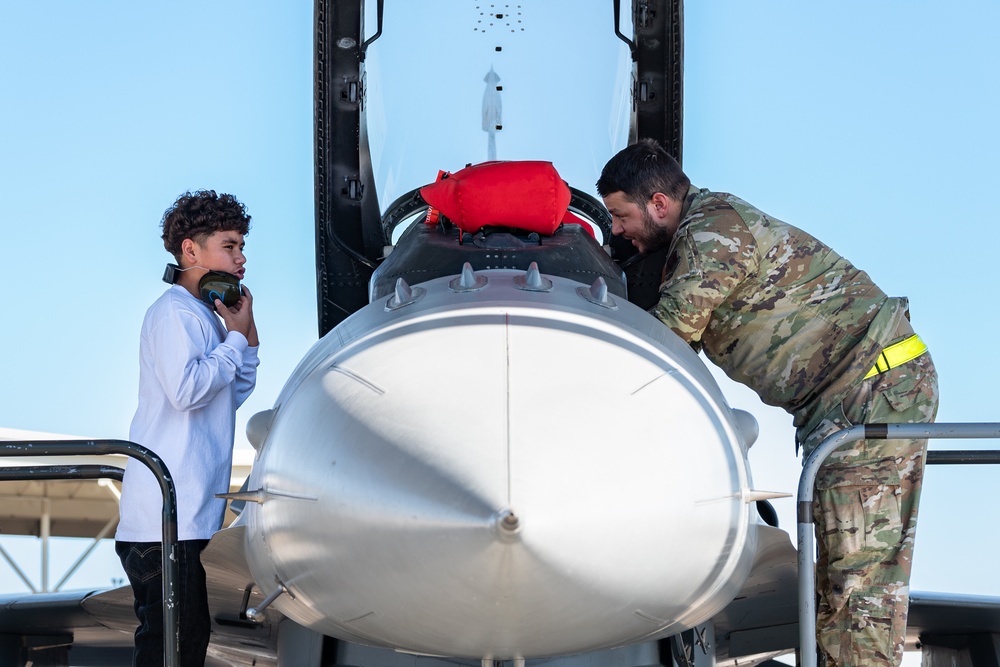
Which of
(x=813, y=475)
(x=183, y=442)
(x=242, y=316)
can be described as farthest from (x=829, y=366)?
(x=183, y=442)

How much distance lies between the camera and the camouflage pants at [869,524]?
139 inches

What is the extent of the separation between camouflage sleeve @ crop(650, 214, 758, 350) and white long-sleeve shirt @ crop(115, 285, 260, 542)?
55.5 inches

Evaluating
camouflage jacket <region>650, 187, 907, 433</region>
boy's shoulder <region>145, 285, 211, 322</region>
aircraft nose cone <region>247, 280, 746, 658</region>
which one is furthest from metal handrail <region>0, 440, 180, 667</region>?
camouflage jacket <region>650, 187, 907, 433</region>

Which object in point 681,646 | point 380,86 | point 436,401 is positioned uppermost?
point 380,86

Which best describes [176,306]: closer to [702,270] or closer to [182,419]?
[182,419]

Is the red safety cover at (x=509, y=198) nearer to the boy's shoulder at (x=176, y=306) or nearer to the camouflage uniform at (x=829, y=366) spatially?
the camouflage uniform at (x=829, y=366)

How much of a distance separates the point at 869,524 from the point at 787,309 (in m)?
0.72

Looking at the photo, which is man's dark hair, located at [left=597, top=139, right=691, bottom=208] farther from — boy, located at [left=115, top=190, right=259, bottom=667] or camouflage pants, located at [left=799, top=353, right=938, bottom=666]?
boy, located at [left=115, top=190, right=259, bottom=667]

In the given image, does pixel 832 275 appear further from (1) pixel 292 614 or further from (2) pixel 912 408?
(1) pixel 292 614

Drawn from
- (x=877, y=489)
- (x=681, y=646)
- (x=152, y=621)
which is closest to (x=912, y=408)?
(x=877, y=489)

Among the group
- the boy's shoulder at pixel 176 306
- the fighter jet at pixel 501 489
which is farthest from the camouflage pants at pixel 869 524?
the boy's shoulder at pixel 176 306

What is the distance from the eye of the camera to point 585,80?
514 centimetres

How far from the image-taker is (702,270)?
3.61m

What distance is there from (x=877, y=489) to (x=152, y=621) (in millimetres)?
2260
